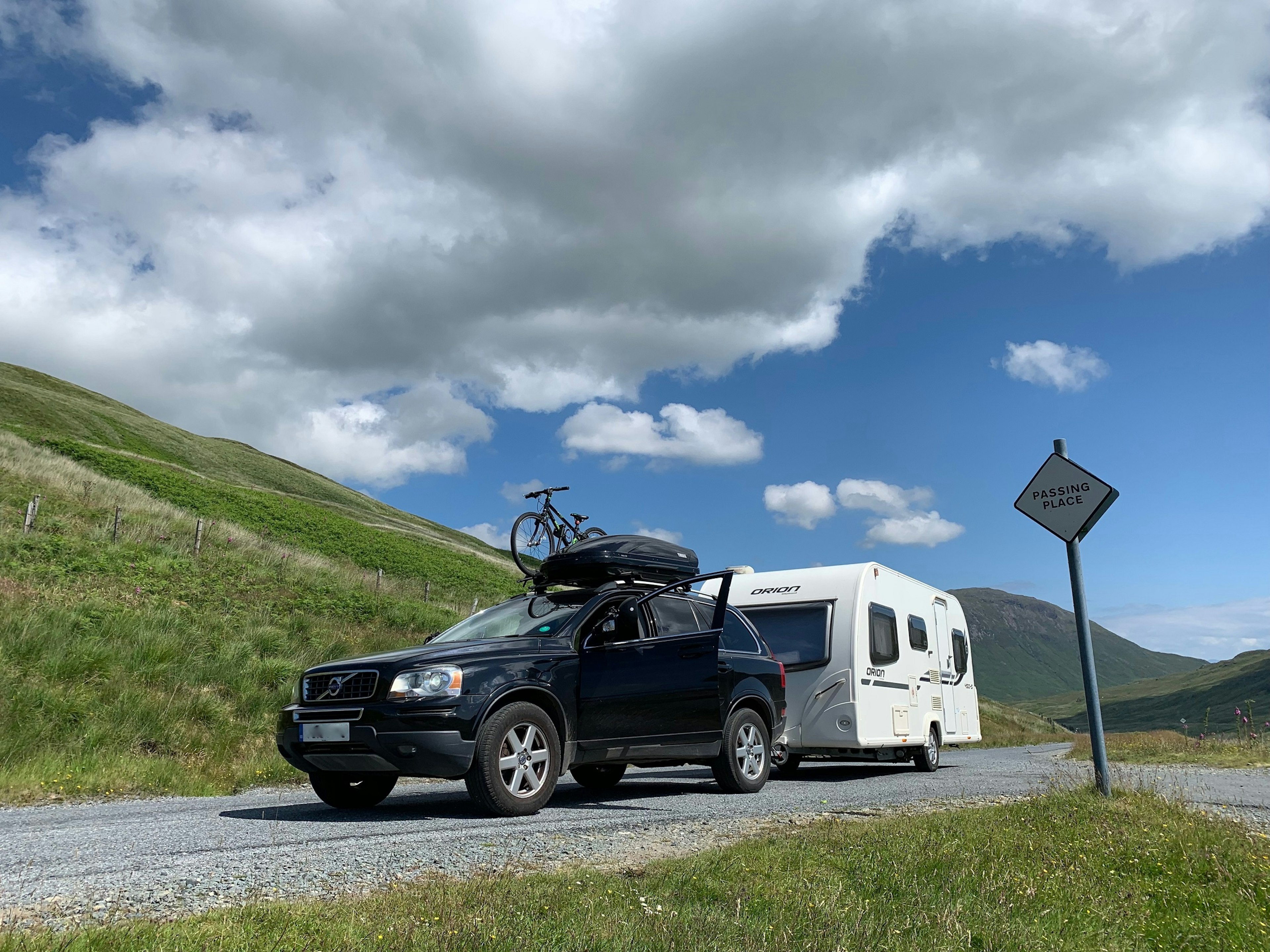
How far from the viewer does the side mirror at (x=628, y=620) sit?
793cm

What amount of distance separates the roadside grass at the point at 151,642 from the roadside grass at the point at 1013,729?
1827 cm

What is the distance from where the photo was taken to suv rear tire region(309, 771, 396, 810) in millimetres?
7273

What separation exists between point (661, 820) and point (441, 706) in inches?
A: 72.2

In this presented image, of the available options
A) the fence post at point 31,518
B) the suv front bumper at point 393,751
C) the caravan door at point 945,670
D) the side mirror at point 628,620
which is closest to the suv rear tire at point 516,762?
the suv front bumper at point 393,751

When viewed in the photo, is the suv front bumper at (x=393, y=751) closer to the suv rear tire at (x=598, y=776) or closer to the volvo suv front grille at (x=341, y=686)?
the volvo suv front grille at (x=341, y=686)

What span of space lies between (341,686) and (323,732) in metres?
0.36

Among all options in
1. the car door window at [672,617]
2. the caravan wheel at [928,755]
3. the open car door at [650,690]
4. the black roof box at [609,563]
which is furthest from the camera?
the caravan wheel at [928,755]

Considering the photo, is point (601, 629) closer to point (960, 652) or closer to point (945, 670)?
point (945, 670)

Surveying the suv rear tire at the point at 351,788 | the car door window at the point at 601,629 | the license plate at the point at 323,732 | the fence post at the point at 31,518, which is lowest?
the suv rear tire at the point at 351,788

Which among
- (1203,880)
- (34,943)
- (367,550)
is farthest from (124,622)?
(367,550)

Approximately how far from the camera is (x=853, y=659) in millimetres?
11062

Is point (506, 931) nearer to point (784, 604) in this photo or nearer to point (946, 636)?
point (784, 604)

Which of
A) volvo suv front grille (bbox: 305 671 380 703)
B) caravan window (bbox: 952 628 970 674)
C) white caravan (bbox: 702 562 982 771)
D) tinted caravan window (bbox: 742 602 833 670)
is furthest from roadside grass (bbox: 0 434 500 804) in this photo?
caravan window (bbox: 952 628 970 674)

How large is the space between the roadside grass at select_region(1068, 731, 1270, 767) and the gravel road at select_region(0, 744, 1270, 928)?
16.6ft
